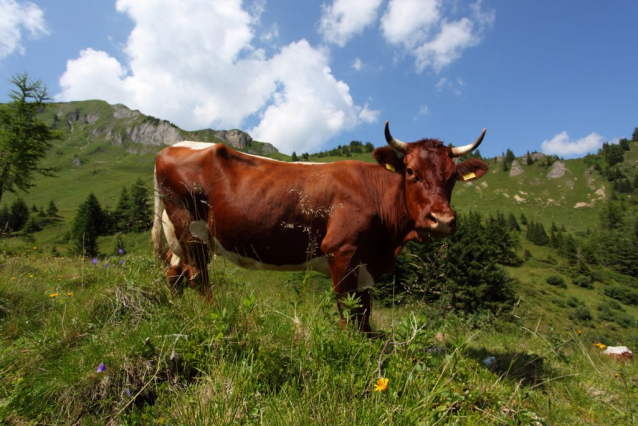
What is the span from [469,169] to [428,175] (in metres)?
1.11

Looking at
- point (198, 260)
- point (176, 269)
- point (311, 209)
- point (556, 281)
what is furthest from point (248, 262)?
point (556, 281)

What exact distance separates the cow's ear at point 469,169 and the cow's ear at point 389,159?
86 centimetres

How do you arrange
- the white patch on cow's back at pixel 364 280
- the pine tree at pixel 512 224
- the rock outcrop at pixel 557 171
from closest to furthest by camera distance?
1. the white patch on cow's back at pixel 364 280
2. the pine tree at pixel 512 224
3. the rock outcrop at pixel 557 171

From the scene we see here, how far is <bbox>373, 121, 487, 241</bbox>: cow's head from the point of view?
3.93 metres

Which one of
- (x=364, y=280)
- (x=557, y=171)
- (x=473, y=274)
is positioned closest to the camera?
(x=364, y=280)

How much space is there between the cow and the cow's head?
0.05ft

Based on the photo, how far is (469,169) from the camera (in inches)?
190

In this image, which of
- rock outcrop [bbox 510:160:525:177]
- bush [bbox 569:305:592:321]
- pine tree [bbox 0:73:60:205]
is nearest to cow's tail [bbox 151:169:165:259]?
pine tree [bbox 0:73:60:205]

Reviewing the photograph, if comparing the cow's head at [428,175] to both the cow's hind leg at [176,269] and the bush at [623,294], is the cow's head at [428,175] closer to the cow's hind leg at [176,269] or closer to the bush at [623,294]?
the cow's hind leg at [176,269]

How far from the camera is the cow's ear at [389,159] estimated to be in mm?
4582

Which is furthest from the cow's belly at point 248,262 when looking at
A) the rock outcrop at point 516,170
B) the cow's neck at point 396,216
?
the rock outcrop at point 516,170

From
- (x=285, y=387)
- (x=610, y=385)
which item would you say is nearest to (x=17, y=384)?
(x=285, y=387)

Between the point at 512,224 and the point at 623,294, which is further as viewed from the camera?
the point at 512,224

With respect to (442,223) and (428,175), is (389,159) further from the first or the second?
(442,223)
